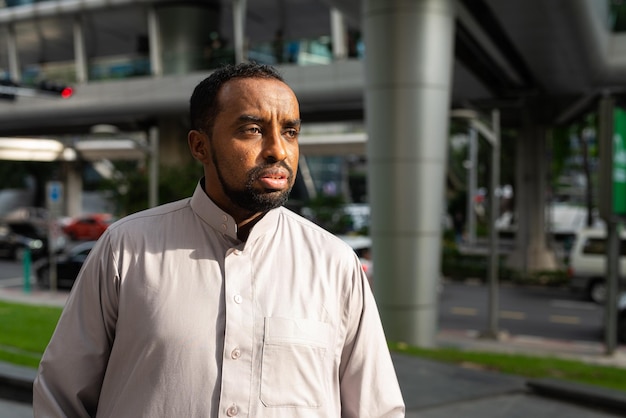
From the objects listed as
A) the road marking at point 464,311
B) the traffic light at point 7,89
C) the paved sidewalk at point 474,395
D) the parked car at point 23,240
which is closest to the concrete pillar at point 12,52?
the parked car at point 23,240

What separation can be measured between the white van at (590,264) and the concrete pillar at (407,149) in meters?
8.59

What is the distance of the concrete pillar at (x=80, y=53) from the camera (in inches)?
1252

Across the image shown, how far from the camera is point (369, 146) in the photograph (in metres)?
11.6

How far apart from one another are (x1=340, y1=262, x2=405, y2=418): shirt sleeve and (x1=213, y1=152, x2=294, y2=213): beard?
0.32 meters

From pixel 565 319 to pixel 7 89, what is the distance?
48.9ft

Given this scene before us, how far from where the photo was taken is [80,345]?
77.5 inches

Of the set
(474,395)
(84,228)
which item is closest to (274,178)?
(474,395)

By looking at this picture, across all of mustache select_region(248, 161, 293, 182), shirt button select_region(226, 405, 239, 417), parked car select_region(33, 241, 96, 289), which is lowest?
parked car select_region(33, 241, 96, 289)

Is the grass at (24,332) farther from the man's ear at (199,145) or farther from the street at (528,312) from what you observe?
the street at (528,312)

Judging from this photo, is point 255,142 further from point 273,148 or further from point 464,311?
point 464,311

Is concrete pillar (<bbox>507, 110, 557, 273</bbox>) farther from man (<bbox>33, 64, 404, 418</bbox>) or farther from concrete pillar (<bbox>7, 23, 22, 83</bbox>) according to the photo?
man (<bbox>33, 64, 404, 418</bbox>)

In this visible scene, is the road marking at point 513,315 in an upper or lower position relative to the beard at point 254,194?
lower

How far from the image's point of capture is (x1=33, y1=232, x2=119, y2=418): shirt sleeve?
1.96m

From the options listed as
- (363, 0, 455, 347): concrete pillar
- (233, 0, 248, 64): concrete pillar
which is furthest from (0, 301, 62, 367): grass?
(233, 0, 248, 64): concrete pillar
